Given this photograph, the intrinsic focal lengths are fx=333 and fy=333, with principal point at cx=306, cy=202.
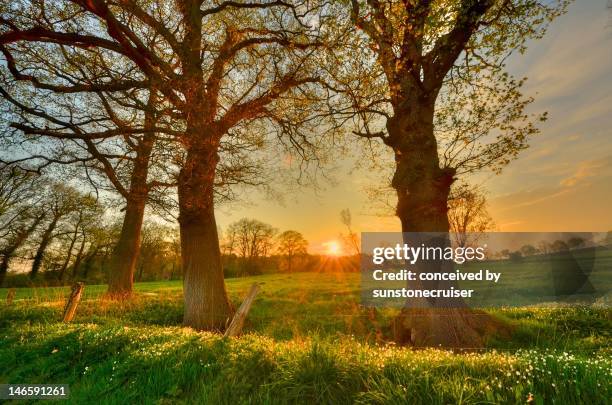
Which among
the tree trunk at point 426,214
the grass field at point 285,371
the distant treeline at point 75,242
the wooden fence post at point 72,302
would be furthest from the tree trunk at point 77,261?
the tree trunk at point 426,214

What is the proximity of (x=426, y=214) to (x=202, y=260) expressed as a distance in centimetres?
810

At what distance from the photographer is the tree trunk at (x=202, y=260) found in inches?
461

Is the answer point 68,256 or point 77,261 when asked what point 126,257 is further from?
point 77,261

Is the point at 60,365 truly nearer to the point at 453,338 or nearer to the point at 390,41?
the point at 453,338

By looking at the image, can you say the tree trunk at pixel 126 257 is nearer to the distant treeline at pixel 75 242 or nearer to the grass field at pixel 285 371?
the distant treeline at pixel 75 242

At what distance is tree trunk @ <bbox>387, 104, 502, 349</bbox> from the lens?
9641mm

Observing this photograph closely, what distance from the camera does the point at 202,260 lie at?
12.5 m

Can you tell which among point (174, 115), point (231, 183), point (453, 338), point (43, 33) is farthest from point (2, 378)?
point (453, 338)

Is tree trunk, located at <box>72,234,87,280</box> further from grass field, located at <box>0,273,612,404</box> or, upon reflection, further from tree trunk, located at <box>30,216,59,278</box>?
grass field, located at <box>0,273,612,404</box>

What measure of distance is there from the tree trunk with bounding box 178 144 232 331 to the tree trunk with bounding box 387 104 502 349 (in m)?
6.33

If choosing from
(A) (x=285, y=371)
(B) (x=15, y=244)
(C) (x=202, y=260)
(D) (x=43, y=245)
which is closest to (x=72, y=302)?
(C) (x=202, y=260)

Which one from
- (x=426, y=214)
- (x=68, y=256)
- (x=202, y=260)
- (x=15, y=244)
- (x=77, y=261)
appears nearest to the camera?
(x=426, y=214)

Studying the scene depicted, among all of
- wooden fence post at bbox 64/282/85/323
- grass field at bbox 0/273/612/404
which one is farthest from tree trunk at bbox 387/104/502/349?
wooden fence post at bbox 64/282/85/323

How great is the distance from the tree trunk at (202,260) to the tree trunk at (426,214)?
6.33 m
